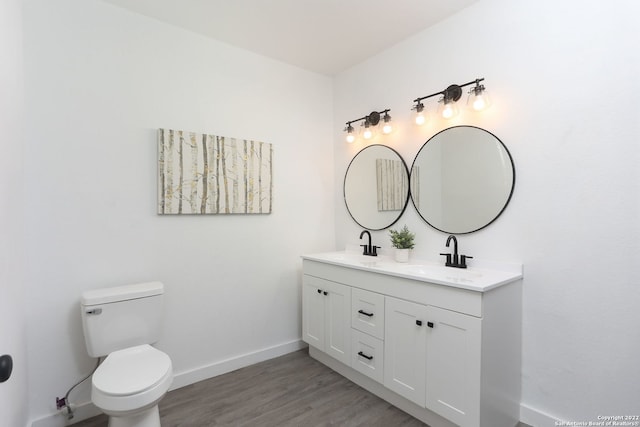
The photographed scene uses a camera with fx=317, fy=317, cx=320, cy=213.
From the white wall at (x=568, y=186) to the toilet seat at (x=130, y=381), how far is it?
196 centimetres

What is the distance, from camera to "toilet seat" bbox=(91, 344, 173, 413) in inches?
56.5

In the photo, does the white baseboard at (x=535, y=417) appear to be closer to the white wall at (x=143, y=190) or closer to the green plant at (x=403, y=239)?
the green plant at (x=403, y=239)

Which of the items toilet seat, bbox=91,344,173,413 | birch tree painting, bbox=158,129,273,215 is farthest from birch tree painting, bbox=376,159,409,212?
toilet seat, bbox=91,344,173,413

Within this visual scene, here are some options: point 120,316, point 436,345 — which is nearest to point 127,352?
point 120,316

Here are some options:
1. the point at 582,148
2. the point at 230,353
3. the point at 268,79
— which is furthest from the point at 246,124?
the point at 582,148

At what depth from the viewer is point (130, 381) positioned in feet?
5.01

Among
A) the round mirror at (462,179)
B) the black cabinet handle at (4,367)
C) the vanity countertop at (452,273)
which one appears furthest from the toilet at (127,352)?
the round mirror at (462,179)

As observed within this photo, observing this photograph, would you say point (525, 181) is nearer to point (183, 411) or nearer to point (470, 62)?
point (470, 62)

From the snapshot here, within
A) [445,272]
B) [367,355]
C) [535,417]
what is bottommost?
[535,417]

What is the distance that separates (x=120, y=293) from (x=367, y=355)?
1.62m

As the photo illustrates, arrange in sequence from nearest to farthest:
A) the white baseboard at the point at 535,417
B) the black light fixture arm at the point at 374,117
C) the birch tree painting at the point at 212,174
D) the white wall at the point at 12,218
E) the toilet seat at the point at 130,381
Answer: the white wall at the point at 12,218, the toilet seat at the point at 130,381, the white baseboard at the point at 535,417, the birch tree painting at the point at 212,174, the black light fixture arm at the point at 374,117

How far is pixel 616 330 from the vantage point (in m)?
1.57

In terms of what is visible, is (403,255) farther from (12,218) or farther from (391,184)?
(12,218)

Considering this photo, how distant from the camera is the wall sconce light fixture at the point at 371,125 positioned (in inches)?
103
